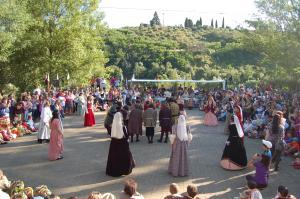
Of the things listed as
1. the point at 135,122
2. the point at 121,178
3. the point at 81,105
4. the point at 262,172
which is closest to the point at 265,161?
the point at 262,172

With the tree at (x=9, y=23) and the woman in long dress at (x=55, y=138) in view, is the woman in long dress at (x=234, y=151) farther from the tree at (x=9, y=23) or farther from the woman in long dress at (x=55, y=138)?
the tree at (x=9, y=23)

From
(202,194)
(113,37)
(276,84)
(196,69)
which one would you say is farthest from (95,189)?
(113,37)

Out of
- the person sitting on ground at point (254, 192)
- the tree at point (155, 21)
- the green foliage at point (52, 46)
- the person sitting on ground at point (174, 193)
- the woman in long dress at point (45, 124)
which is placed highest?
the tree at point (155, 21)

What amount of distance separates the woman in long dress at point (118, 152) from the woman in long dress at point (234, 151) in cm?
273

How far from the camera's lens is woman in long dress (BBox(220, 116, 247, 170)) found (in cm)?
1073

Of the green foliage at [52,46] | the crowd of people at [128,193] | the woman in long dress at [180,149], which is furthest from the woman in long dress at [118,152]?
the green foliage at [52,46]

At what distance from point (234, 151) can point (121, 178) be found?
10.4 ft

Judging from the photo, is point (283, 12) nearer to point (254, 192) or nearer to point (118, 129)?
point (118, 129)

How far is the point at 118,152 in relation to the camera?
1038 cm

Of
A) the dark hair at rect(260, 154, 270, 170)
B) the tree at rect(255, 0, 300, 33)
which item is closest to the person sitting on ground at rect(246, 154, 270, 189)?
the dark hair at rect(260, 154, 270, 170)

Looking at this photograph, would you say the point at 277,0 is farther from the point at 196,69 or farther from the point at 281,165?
the point at 196,69

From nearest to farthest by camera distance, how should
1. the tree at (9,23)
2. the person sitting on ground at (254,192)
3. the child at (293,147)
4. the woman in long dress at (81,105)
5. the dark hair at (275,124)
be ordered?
the person sitting on ground at (254,192)
the dark hair at (275,124)
the child at (293,147)
the tree at (9,23)
the woman in long dress at (81,105)

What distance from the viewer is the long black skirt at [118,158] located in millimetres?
10383

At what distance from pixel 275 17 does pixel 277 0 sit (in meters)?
1.00
